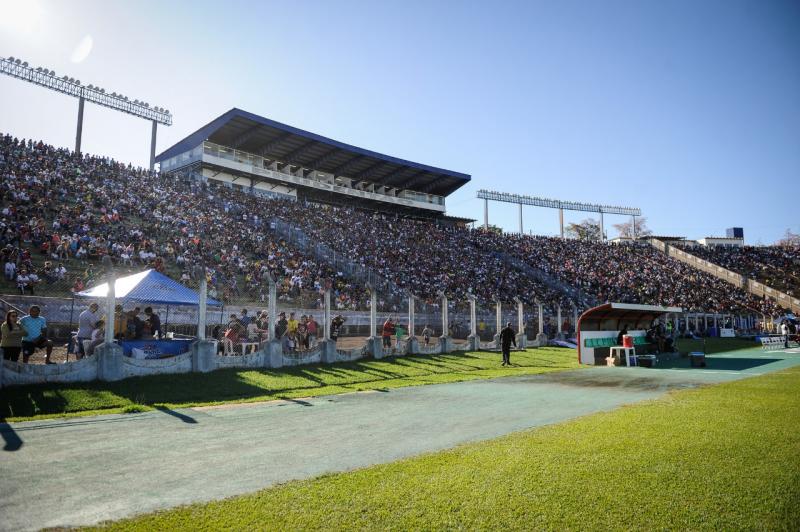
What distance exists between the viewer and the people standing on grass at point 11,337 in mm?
11047

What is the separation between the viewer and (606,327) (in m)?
23.4

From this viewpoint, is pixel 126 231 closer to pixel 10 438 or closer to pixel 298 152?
pixel 10 438

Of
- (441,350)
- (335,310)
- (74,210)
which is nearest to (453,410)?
(441,350)

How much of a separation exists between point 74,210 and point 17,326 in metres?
15.4

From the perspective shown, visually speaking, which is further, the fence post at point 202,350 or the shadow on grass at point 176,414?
the fence post at point 202,350

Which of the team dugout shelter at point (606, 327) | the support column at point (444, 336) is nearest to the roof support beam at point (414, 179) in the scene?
the team dugout shelter at point (606, 327)

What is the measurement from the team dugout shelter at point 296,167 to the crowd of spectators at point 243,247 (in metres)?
4.26

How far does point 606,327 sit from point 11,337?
71.9ft

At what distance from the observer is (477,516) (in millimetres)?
4473

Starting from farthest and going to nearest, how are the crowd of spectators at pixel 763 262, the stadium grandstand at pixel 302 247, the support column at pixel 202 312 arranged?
1. the crowd of spectators at pixel 763 262
2. the stadium grandstand at pixel 302 247
3. the support column at pixel 202 312

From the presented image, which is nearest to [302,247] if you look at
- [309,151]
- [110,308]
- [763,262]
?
[309,151]

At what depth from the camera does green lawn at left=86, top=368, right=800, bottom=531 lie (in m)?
4.36

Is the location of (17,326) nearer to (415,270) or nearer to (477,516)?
(477,516)

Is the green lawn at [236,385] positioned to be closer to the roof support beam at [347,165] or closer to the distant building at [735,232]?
the roof support beam at [347,165]
